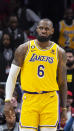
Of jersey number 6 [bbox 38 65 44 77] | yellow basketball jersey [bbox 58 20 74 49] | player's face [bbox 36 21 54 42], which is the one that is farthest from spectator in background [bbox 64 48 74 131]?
player's face [bbox 36 21 54 42]

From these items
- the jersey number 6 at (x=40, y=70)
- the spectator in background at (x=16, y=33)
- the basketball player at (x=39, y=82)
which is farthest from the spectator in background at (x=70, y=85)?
the jersey number 6 at (x=40, y=70)

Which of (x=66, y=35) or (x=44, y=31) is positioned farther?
(x=66, y=35)

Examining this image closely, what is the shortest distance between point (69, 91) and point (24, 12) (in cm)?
292

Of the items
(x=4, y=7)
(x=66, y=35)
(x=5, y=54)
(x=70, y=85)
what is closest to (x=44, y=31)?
(x=70, y=85)

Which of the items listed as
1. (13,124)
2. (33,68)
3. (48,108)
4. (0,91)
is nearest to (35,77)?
(33,68)

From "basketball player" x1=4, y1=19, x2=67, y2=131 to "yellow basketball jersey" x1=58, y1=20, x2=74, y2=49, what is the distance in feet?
16.1

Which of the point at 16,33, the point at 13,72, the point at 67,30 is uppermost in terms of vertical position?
the point at 67,30

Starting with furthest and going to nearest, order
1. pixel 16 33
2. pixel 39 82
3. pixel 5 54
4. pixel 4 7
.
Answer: pixel 4 7, pixel 16 33, pixel 5 54, pixel 39 82

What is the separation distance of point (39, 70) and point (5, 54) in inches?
148

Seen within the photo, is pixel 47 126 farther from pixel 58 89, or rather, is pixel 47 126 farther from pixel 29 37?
pixel 29 37

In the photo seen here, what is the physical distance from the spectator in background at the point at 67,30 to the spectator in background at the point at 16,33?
3.96 ft

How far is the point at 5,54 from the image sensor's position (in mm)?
8344

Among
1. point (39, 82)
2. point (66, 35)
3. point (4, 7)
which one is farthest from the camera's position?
point (4, 7)

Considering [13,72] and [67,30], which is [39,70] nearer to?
[13,72]
